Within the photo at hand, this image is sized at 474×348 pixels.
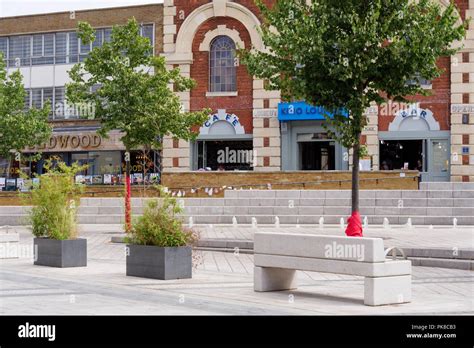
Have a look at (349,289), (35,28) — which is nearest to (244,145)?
(35,28)

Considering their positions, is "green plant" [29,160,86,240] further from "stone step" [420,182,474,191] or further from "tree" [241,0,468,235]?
"stone step" [420,182,474,191]

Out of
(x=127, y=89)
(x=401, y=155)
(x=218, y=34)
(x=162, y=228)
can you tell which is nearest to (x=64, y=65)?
(x=218, y=34)

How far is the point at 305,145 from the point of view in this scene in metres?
37.3

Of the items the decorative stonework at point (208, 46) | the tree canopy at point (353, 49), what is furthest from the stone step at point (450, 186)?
the decorative stonework at point (208, 46)

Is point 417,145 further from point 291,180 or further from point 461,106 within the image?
point 291,180

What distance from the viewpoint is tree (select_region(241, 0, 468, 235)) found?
760 inches

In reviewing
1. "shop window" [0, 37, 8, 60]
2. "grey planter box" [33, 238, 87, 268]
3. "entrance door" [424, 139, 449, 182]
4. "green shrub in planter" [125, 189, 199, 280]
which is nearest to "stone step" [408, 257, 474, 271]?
"green shrub in planter" [125, 189, 199, 280]

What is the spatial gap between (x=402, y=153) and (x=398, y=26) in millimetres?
16889

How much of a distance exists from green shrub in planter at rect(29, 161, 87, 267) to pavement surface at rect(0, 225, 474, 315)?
309mm

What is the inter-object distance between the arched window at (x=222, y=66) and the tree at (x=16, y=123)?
25.0 feet

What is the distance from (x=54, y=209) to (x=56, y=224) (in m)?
0.33

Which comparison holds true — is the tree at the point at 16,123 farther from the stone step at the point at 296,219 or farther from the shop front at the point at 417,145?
the shop front at the point at 417,145

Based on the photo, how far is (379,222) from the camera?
26734mm

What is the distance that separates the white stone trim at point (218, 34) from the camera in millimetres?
37844
